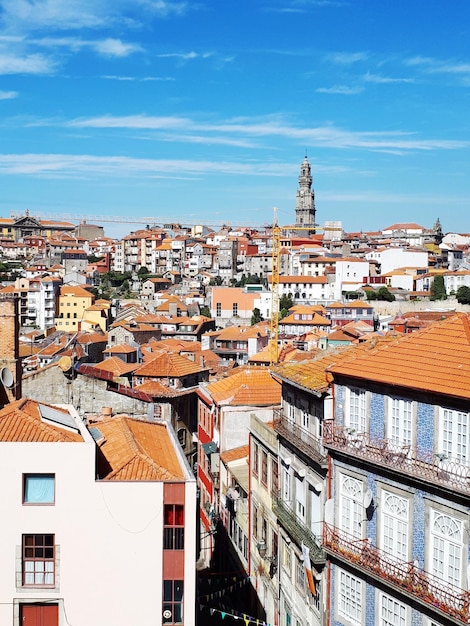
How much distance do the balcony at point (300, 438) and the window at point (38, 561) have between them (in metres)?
6.27

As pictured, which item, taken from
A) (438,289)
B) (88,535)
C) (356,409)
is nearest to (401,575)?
(356,409)

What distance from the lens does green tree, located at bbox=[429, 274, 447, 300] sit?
115456mm

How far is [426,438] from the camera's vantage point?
14781mm

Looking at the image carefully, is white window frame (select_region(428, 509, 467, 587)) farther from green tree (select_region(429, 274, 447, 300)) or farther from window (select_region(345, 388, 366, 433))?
green tree (select_region(429, 274, 447, 300))

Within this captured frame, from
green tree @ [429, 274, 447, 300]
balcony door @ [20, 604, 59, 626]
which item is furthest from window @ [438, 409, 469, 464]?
green tree @ [429, 274, 447, 300]

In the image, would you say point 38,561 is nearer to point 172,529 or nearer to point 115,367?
point 172,529

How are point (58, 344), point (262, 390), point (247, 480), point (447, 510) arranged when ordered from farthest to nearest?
point (58, 344) → point (262, 390) → point (247, 480) → point (447, 510)

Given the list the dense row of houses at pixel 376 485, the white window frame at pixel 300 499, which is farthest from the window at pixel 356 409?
the white window frame at pixel 300 499

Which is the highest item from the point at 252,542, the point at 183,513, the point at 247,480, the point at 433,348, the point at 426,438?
the point at 433,348

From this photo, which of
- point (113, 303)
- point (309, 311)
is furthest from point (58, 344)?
point (113, 303)

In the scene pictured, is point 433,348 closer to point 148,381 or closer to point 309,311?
point 148,381

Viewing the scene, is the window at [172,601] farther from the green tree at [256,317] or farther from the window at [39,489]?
the green tree at [256,317]

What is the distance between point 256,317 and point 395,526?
97.4m

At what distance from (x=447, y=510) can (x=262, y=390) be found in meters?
16.3
